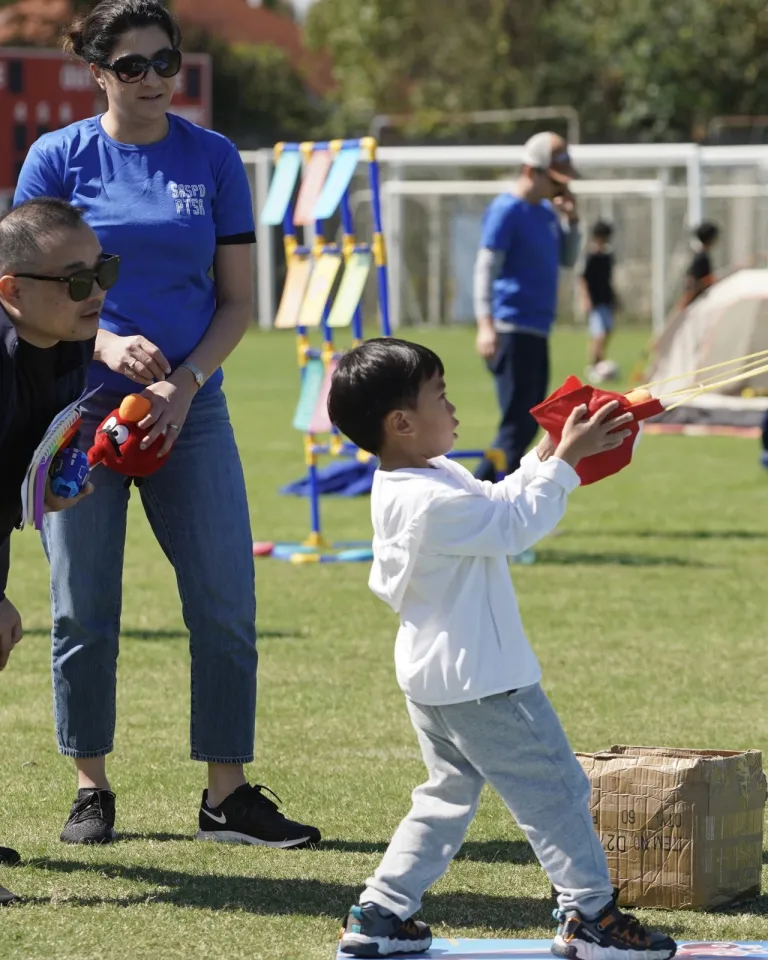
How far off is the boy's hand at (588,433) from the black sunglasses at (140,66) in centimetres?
165

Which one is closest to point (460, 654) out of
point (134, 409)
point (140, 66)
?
point (134, 409)

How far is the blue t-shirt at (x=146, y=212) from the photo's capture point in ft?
16.0

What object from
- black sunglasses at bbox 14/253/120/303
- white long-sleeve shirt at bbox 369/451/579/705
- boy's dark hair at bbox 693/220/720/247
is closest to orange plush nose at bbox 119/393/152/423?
black sunglasses at bbox 14/253/120/303

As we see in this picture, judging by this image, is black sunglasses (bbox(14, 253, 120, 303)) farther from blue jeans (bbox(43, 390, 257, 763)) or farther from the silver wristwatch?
blue jeans (bbox(43, 390, 257, 763))

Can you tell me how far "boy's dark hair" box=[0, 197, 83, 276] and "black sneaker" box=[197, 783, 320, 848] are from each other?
5.33 feet

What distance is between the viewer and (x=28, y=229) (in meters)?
4.23

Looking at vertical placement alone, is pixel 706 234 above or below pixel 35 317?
below

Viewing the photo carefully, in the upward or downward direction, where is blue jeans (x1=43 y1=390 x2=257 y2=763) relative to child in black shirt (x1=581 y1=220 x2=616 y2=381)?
upward

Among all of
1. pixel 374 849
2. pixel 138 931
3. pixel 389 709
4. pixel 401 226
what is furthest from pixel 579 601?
pixel 401 226

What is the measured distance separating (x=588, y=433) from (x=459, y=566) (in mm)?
397

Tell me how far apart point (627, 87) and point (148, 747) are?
44.8 meters

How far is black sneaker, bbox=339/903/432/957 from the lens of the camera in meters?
4.00

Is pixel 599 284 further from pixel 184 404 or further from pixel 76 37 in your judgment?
pixel 184 404

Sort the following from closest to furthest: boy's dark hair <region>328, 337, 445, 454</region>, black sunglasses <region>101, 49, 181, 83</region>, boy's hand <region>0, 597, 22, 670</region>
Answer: boy's dark hair <region>328, 337, 445, 454</region> → boy's hand <region>0, 597, 22, 670</region> → black sunglasses <region>101, 49, 181, 83</region>
